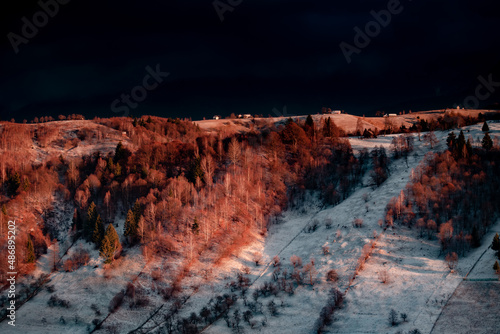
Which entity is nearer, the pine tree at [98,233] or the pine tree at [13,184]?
the pine tree at [98,233]

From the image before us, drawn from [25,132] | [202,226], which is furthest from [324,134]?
[25,132]

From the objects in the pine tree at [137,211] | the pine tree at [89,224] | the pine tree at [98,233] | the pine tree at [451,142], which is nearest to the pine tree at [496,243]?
the pine tree at [451,142]

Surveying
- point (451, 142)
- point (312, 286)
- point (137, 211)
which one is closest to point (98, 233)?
point (137, 211)

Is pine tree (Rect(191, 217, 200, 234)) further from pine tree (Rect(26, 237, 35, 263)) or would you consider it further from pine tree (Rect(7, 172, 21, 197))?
pine tree (Rect(7, 172, 21, 197))

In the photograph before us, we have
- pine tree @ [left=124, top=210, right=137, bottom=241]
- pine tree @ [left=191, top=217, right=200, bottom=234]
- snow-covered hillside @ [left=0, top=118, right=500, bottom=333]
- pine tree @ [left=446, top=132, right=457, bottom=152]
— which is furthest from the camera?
pine tree @ [left=446, top=132, right=457, bottom=152]

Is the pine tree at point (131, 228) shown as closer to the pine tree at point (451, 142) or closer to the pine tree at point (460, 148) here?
the pine tree at point (460, 148)

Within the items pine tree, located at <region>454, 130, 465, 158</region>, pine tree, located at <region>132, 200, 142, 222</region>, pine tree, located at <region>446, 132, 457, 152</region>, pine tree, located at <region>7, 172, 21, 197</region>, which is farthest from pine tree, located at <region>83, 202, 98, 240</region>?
pine tree, located at <region>446, 132, 457, 152</region>
